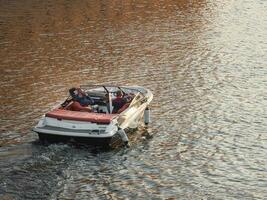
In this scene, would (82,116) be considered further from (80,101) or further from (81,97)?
(81,97)

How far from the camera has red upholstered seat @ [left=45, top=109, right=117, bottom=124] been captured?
26.1m

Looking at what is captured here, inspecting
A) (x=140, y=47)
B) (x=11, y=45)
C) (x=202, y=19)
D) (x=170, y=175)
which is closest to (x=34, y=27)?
(x=11, y=45)

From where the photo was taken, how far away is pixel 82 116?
1045 inches

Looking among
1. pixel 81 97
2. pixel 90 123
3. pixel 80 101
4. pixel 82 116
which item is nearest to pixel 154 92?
pixel 81 97

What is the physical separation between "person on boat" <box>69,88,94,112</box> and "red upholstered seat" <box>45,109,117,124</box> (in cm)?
89

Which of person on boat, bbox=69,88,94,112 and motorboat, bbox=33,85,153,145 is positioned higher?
person on boat, bbox=69,88,94,112

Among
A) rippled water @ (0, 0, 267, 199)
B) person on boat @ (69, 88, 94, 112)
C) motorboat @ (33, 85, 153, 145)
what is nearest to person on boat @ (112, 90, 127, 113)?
motorboat @ (33, 85, 153, 145)

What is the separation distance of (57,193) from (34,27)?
1846 inches

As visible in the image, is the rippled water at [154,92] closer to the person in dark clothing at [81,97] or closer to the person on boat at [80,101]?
the person on boat at [80,101]

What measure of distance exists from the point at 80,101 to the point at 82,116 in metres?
2.81

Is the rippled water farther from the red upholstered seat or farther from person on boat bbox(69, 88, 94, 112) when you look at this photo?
person on boat bbox(69, 88, 94, 112)

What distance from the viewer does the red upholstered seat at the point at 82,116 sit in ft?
85.7

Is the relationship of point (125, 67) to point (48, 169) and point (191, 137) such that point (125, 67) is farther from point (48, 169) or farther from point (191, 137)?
point (48, 169)

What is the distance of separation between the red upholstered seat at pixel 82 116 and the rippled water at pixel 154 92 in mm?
1544
